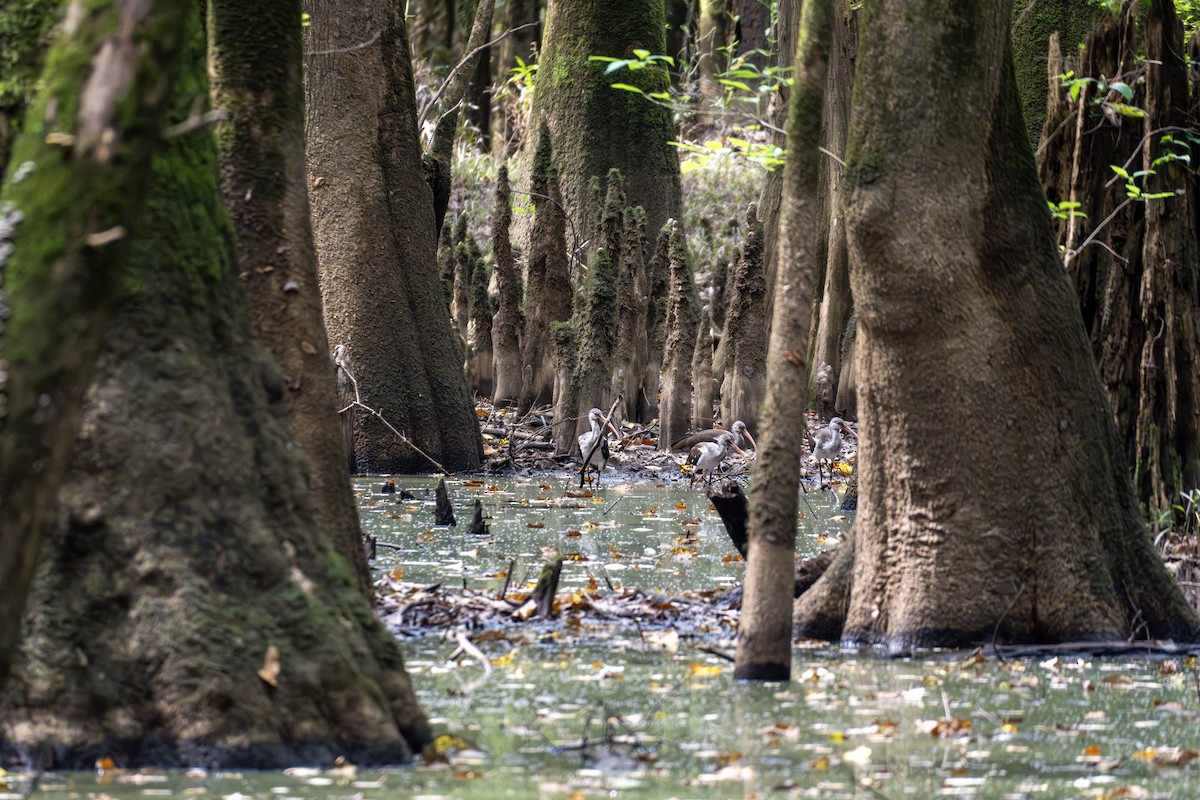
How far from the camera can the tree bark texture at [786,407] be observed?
5793 mm

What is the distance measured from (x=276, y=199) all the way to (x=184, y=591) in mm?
2054

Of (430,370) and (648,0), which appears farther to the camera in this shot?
(648,0)

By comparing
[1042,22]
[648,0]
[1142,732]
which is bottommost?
[1142,732]

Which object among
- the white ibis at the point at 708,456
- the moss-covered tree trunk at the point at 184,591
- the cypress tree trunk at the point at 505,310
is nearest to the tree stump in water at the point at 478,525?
the white ibis at the point at 708,456

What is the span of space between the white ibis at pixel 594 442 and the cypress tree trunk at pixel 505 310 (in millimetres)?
3356

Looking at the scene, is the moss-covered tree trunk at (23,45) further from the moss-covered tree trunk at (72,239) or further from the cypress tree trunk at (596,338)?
the cypress tree trunk at (596,338)

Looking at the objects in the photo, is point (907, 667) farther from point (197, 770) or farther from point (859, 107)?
point (197, 770)

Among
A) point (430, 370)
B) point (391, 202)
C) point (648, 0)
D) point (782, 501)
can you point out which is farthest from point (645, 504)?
point (648, 0)

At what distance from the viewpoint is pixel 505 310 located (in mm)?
17891

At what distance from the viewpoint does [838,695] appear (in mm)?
5699

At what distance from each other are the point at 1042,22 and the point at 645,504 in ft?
16.7

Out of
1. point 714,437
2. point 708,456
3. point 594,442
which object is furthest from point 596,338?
point 708,456

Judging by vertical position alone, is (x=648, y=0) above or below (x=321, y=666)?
above

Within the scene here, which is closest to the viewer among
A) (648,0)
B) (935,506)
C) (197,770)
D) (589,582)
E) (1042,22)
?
(197,770)
